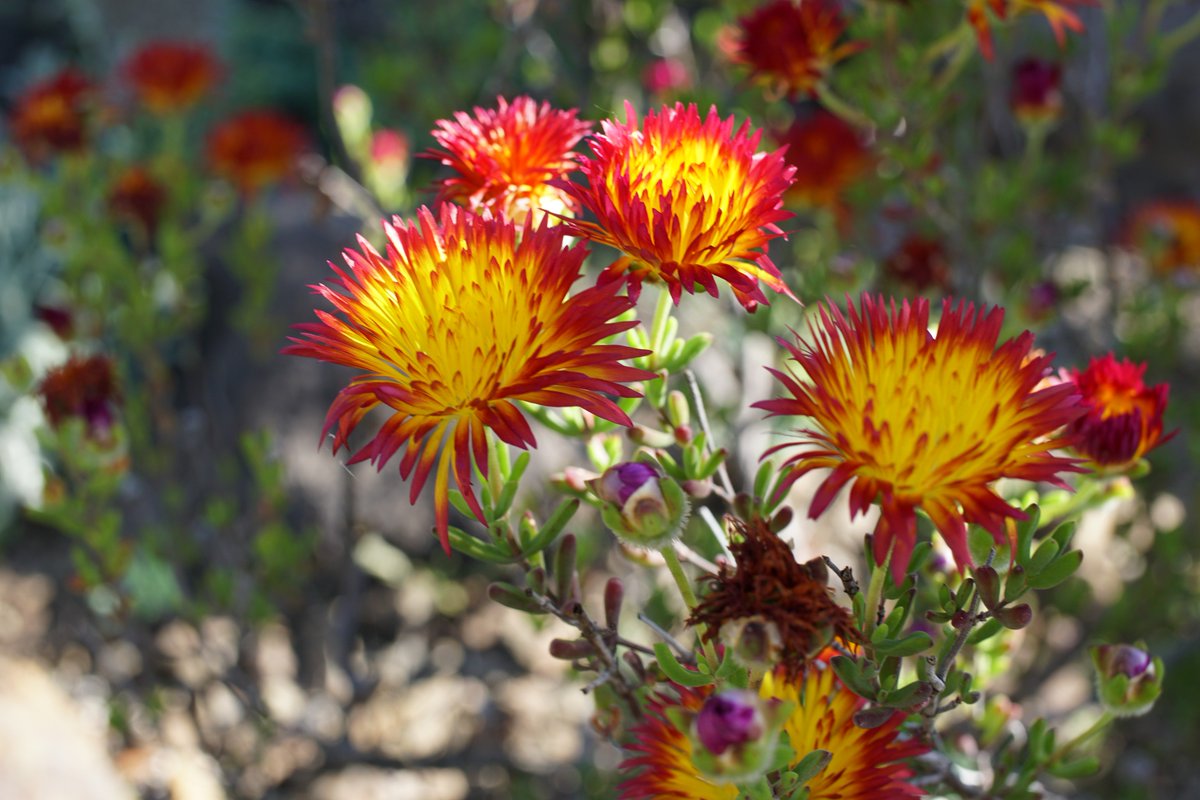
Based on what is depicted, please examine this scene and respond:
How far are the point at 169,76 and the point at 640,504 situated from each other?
6.52 ft

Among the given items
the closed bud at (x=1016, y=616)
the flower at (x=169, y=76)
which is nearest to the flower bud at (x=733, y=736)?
the closed bud at (x=1016, y=616)

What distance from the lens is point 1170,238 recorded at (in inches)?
75.2

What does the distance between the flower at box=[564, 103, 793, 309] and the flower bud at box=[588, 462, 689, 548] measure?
0.13m

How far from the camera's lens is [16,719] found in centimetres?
217

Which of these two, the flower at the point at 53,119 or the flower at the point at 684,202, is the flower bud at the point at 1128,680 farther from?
the flower at the point at 53,119

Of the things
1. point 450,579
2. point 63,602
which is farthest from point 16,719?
point 450,579

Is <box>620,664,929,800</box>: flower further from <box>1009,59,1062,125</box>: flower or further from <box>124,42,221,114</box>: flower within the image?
<box>124,42,221,114</box>: flower

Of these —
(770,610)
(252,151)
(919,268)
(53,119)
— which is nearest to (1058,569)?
(770,610)

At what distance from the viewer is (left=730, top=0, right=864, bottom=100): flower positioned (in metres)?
1.18

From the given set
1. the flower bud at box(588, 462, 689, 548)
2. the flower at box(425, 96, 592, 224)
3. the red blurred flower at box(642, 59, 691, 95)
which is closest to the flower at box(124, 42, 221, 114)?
the red blurred flower at box(642, 59, 691, 95)

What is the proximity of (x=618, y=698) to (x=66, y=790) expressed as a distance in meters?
1.57

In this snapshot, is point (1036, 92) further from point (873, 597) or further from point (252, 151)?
point (252, 151)

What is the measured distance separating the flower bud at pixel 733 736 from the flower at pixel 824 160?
1.14 metres

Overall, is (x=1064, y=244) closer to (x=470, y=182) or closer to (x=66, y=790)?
(x=470, y=182)
